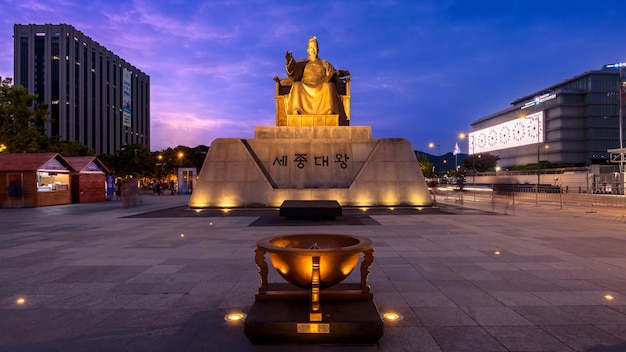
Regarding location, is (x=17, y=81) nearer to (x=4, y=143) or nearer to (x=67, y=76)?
(x=67, y=76)

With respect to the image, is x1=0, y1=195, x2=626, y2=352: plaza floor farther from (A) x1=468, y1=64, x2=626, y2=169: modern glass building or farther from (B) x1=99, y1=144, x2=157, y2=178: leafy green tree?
(A) x1=468, y1=64, x2=626, y2=169: modern glass building

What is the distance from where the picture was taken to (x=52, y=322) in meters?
4.44

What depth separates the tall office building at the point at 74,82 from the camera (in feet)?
249

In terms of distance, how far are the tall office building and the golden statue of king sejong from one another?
6821cm

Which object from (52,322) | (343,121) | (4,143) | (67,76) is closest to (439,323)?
(52,322)

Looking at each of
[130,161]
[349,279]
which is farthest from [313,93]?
[130,161]

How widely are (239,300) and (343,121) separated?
18611mm

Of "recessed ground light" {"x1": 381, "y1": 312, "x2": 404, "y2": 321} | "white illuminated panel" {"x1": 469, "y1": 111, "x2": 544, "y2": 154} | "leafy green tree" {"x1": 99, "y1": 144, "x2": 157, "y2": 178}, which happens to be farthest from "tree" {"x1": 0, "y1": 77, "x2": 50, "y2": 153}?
"white illuminated panel" {"x1": 469, "y1": 111, "x2": 544, "y2": 154}

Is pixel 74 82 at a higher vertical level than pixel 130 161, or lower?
higher

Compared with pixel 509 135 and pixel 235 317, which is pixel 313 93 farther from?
pixel 509 135

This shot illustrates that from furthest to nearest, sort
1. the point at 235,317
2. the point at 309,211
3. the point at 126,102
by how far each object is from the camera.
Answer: the point at 126,102 → the point at 309,211 → the point at 235,317

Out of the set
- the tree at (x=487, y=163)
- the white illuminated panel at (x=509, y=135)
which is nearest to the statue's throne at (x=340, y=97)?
the white illuminated panel at (x=509, y=135)

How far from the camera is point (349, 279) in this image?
6336mm

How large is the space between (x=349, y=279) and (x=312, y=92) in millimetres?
16823
